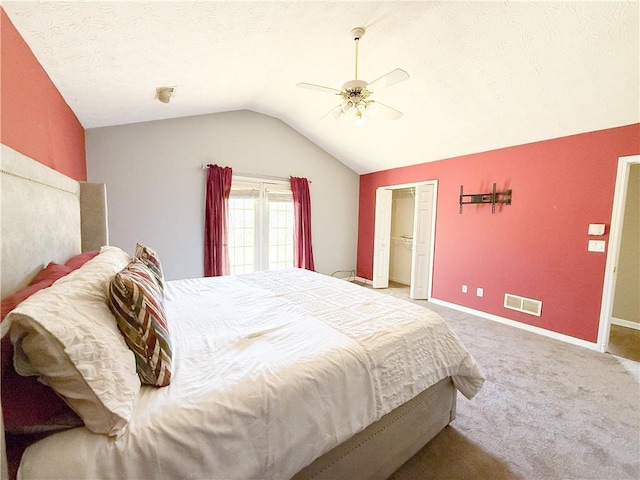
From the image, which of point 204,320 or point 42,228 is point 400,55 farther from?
point 42,228

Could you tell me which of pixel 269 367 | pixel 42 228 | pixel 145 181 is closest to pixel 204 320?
pixel 269 367

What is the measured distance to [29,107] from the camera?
152 centimetres

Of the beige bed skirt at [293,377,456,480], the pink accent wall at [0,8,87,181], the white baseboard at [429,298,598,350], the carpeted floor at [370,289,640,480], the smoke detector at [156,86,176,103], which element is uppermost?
the smoke detector at [156,86,176,103]

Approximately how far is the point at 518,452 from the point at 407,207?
4582mm

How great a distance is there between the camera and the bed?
722 mm

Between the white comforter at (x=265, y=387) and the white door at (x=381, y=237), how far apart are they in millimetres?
3478

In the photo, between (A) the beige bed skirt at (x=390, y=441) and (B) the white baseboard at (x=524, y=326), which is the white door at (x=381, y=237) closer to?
(B) the white baseboard at (x=524, y=326)

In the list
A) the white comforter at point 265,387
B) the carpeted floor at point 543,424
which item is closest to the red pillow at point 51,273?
the white comforter at point 265,387

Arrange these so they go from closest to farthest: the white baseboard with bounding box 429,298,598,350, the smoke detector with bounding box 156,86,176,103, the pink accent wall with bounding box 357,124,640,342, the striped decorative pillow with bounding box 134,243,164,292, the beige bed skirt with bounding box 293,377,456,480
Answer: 1. the beige bed skirt with bounding box 293,377,456,480
2. the striped decorative pillow with bounding box 134,243,164,292
3. the smoke detector with bounding box 156,86,176,103
4. the pink accent wall with bounding box 357,124,640,342
5. the white baseboard with bounding box 429,298,598,350

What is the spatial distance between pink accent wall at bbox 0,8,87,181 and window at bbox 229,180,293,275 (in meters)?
2.21

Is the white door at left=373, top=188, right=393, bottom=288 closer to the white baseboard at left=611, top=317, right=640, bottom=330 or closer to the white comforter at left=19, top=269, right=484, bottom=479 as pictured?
the white baseboard at left=611, top=317, right=640, bottom=330

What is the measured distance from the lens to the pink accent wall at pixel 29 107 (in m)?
1.25

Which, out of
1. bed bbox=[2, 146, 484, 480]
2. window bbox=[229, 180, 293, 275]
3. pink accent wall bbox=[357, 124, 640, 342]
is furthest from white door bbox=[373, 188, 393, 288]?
bed bbox=[2, 146, 484, 480]

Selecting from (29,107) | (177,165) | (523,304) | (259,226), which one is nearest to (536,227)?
(523,304)
